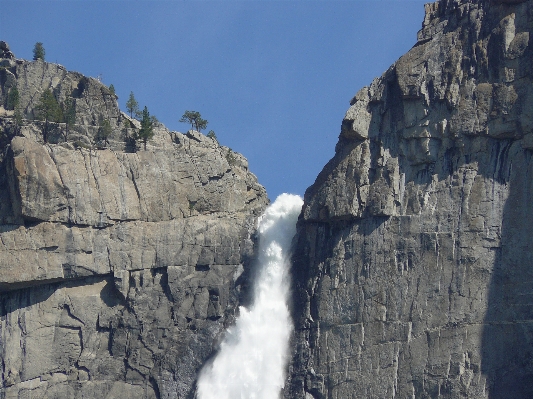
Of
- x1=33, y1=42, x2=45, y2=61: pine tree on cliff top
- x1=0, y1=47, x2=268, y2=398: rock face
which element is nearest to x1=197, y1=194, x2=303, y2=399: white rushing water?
x1=0, y1=47, x2=268, y2=398: rock face

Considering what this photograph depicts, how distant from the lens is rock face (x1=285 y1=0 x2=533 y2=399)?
2859 inches

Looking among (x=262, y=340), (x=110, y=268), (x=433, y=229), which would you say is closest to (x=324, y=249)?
(x=262, y=340)

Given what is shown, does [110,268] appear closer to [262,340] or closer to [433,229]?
[262,340]

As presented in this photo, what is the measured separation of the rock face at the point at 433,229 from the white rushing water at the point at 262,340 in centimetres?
204

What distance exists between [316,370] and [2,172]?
2692cm

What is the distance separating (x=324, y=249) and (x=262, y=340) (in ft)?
27.5

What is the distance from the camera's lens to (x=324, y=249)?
8088cm

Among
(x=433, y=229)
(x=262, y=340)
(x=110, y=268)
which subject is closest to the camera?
(x=433, y=229)

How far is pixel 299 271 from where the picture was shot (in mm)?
83312

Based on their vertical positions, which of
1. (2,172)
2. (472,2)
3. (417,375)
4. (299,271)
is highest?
(472,2)

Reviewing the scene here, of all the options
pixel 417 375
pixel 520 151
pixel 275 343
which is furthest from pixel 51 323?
pixel 520 151

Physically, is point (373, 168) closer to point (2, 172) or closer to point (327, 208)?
point (327, 208)

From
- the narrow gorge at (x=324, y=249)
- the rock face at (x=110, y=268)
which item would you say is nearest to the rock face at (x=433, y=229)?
the narrow gorge at (x=324, y=249)

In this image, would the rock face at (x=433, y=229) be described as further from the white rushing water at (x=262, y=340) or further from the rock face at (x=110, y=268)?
the rock face at (x=110, y=268)
